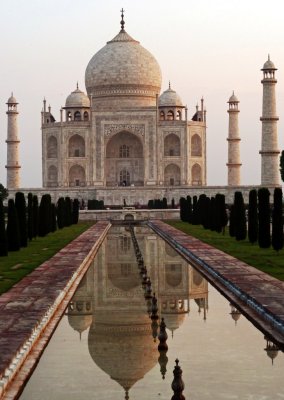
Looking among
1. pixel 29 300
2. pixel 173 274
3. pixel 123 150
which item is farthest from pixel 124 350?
pixel 123 150

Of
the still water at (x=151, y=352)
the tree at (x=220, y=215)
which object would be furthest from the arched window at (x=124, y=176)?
the still water at (x=151, y=352)

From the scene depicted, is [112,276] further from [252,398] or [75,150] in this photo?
[75,150]

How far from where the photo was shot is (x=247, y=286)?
9.23 m

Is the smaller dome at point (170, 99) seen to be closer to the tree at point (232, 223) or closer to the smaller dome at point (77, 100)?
the smaller dome at point (77, 100)

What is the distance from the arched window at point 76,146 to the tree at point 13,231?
24.3 meters

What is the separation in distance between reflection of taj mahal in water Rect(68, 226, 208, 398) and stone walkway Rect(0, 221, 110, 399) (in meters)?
0.19

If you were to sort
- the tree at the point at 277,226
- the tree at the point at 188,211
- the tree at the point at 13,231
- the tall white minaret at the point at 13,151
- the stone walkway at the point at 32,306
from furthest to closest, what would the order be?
→ the tall white minaret at the point at 13,151 < the tree at the point at 188,211 < the tree at the point at 13,231 < the tree at the point at 277,226 < the stone walkway at the point at 32,306

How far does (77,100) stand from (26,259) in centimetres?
2841

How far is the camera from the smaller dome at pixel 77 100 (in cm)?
4122

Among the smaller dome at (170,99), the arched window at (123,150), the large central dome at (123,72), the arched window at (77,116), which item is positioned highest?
the large central dome at (123,72)

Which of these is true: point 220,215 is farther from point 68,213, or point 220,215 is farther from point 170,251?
point 68,213

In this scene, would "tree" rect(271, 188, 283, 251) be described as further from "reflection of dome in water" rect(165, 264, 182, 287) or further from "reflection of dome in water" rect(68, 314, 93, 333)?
"reflection of dome in water" rect(68, 314, 93, 333)

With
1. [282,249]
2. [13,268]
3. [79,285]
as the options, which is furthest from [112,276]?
[282,249]

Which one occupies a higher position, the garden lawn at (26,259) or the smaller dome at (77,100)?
the smaller dome at (77,100)
